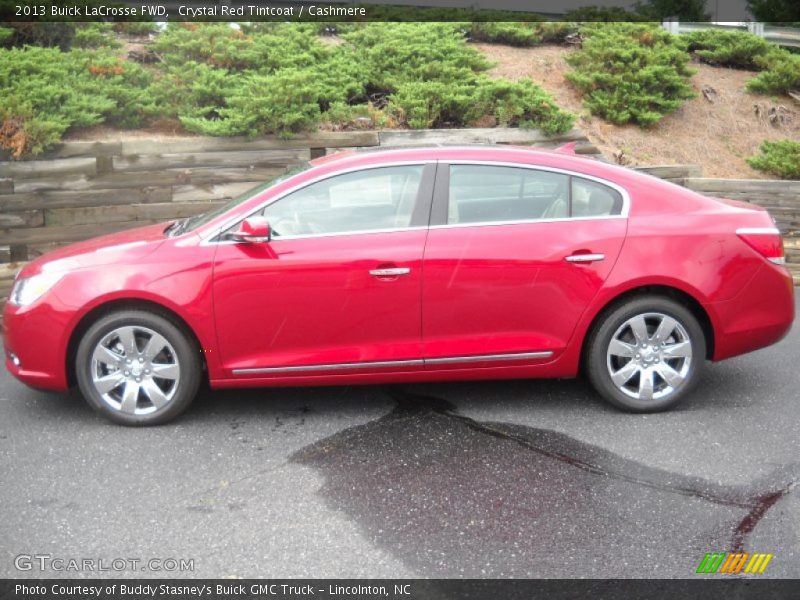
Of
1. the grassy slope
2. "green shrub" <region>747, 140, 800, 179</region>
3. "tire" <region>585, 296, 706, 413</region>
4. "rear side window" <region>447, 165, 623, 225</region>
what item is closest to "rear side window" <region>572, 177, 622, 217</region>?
"rear side window" <region>447, 165, 623, 225</region>

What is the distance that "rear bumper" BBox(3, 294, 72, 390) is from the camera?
5262 mm

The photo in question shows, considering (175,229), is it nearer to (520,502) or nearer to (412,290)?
(412,290)

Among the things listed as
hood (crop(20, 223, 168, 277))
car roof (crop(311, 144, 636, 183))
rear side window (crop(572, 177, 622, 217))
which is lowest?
hood (crop(20, 223, 168, 277))

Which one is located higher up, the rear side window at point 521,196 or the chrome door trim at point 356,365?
the rear side window at point 521,196

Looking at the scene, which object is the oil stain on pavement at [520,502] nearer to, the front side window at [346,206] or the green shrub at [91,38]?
the front side window at [346,206]

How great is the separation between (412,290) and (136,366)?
5.50 feet

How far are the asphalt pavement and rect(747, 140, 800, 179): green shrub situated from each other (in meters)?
5.28

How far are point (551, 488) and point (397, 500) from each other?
2.52ft

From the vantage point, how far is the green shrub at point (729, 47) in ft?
44.3

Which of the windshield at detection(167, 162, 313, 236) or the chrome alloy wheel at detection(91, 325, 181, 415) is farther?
the windshield at detection(167, 162, 313, 236)

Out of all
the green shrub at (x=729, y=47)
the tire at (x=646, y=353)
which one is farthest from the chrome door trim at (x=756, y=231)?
the green shrub at (x=729, y=47)

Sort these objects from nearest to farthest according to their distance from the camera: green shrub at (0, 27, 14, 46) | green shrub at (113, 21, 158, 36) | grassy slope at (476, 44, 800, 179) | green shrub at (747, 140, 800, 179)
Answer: green shrub at (0, 27, 14, 46) < green shrub at (747, 140, 800, 179) < grassy slope at (476, 44, 800, 179) < green shrub at (113, 21, 158, 36)

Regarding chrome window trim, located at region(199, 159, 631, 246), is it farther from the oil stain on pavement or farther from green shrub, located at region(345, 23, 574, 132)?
green shrub, located at region(345, 23, 574, 132)

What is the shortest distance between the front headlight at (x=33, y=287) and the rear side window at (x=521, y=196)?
94.2 inches
